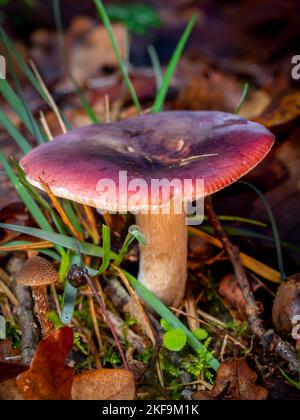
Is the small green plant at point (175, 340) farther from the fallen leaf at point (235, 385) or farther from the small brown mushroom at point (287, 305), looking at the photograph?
the small brown mushroom at point (287, 305)

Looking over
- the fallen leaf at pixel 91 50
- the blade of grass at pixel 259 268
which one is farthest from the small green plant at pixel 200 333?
the fallen leaf at pixel 91 50

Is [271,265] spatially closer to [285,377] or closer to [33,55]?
[285,377]

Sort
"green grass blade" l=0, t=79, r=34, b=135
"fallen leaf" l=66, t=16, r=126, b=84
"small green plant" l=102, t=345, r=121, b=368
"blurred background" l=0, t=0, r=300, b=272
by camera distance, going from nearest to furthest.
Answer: "small green plant" l=102, t=345, r=121, b=368
"green grass blade" l=0, t=79, r=34, b=135
"blurred background" l=0, t=0, r=300, b=272
"fallen leaf" l=66, t=16, r=126, b=84

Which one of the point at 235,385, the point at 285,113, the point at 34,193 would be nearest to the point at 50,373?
the point at 235,385

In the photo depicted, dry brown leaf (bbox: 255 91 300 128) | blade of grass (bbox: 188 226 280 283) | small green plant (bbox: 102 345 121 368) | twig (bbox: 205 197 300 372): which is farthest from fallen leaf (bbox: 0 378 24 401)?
dry brown leaf (bbox: 255 91 300 128)

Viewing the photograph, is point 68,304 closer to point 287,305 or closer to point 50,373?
point 50,373

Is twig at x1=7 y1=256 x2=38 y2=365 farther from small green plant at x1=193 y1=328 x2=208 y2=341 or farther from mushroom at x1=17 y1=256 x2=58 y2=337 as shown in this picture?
small green plant at x1=193 y1=328 x2=208 y2=341
